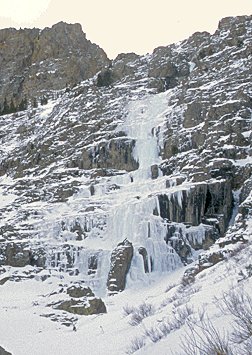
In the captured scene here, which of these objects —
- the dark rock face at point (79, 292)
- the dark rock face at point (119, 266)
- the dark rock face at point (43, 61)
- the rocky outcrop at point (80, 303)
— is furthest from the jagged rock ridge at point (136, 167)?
the dark rock face at point (43, 61)

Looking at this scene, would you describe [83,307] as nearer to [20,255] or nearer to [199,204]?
[20,255]

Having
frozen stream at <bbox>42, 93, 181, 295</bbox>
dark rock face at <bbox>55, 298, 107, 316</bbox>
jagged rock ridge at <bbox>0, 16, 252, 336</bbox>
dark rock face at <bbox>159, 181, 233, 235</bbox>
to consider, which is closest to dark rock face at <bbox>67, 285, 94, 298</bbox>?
dark rock face at <bbox>55, 298, 107, 316</bbox>

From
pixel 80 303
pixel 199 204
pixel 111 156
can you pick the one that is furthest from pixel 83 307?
pixel 111 156

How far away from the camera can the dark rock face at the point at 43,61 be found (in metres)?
76.0

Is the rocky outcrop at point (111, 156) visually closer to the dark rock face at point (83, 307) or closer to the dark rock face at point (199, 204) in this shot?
the dark rock face at point (199, 204)

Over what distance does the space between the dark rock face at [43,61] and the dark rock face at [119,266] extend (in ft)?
137

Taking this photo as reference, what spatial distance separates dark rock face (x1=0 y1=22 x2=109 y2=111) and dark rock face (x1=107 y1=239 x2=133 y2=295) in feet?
137

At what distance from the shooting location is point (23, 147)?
53.5m

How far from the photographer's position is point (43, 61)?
79.2 m

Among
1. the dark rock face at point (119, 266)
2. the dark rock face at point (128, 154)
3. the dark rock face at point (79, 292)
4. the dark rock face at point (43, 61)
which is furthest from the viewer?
the dark rock face at point (43, 61)

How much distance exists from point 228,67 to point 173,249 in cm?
2182

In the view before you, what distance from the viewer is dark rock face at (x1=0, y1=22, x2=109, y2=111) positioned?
76000 mm

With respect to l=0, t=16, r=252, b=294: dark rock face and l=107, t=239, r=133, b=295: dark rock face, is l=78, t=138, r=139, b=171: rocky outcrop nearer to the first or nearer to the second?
l=0, t=16, r=252, b=294: dark rock face

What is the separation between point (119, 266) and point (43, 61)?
5162cm
